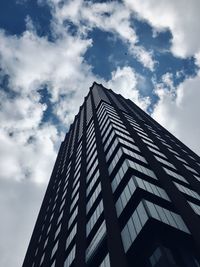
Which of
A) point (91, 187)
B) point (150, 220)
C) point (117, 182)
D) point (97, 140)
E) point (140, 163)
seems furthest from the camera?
point (97, 140)

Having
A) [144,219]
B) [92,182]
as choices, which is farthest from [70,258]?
[144,219]

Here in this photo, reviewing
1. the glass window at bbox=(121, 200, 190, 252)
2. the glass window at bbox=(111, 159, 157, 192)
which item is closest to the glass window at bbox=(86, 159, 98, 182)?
the glass window at bbox=(111, 159, 157, 192)

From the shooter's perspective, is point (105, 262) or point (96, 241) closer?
point (105, 262)

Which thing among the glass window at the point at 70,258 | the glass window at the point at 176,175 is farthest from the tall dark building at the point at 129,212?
the glass window at the point at 176,175

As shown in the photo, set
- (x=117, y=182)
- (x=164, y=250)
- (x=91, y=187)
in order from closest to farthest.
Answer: (x=164, y=250) → (x=117, y=182) → (x=91, y=187)

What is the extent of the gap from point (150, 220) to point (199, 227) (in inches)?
143

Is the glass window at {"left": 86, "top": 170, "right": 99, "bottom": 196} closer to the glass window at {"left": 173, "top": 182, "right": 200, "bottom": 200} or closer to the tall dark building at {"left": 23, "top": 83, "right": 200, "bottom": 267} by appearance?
the tall dark building at {"left": 23, "top": 83, "right": 200, "bottom": 267}

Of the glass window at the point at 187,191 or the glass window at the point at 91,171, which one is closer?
the glass window at the point at 187,191

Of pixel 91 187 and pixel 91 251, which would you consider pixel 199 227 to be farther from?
pixel 91 187

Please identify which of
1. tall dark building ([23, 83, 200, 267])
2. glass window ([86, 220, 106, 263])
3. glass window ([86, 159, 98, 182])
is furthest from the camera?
glass window ([86, 159, 98, 182])

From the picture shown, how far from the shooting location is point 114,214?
89.4 ft

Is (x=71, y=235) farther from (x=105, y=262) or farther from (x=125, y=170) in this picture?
(x=105, y=262)

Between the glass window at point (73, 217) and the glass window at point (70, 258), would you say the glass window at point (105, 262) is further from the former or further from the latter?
the glass window at point (73, 217)

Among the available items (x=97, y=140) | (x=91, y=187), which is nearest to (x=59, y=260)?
(x=91, y=187)
